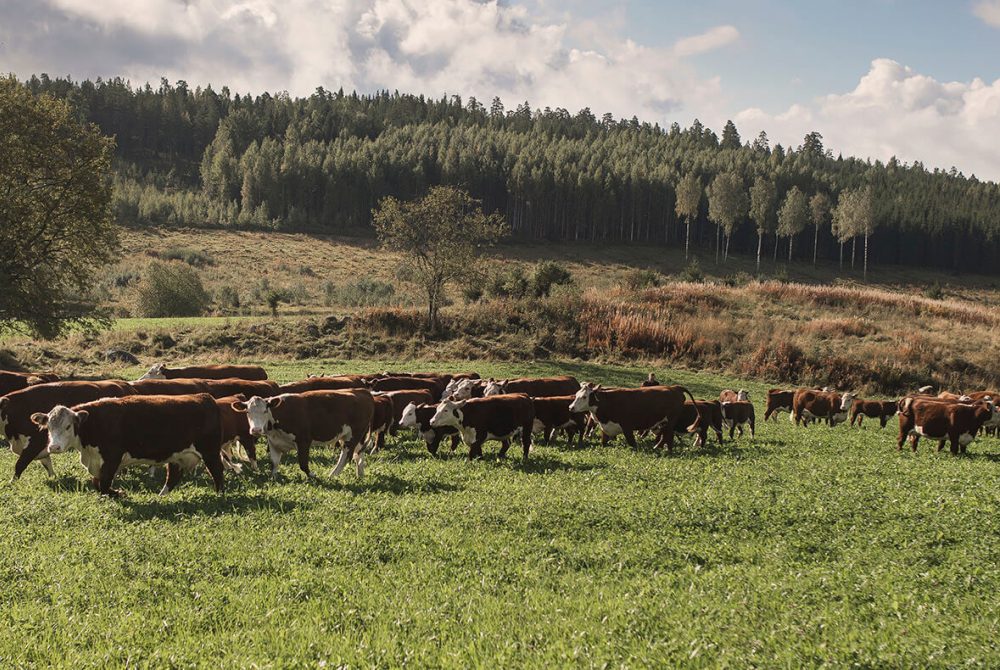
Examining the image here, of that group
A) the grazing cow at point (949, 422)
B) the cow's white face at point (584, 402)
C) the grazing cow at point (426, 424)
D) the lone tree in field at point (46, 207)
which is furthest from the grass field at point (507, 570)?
the lone tree in field at point (46, 207)

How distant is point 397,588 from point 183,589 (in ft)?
7.99

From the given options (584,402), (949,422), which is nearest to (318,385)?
(584,402)

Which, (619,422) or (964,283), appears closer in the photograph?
(619,422)

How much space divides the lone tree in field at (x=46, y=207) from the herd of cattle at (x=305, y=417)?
12.4 meters

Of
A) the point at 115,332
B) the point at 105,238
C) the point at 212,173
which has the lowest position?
the point at 115,332

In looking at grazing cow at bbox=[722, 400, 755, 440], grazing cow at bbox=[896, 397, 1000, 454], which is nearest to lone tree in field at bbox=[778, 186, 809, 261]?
grazing cow at bbox=[722, 400, 755, 440]

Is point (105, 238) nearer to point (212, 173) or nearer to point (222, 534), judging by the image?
point (222, 534)

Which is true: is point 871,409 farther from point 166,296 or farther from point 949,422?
point 166,296

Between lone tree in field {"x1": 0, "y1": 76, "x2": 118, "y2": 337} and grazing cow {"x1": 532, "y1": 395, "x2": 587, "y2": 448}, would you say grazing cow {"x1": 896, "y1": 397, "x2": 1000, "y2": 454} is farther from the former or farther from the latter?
lone tree in field {"x1": 0, "y1": 76, "x2": 118, "y2": 337}

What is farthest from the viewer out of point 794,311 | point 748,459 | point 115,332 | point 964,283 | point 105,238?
point 964,283

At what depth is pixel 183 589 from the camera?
8031 millimetres

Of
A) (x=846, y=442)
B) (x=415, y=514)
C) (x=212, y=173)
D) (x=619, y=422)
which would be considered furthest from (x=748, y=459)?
(x=212, y=173)

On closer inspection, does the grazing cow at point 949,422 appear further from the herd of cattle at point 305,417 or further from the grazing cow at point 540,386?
the grazing cow at point 540,386

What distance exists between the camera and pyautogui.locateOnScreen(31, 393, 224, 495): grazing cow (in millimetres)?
11961
